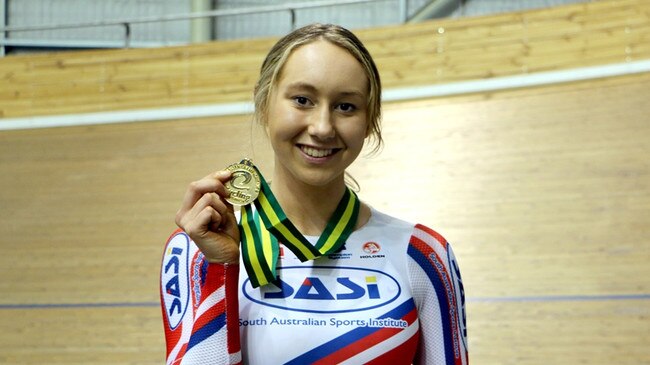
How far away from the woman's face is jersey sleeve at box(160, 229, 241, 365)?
0.20m

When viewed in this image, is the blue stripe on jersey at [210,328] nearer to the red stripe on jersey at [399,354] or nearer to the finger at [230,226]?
the finger at [230,226]

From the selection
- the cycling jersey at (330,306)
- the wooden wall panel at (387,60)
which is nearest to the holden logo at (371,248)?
the cycling jersey at (330,306)

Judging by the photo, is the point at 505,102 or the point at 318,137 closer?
the point at 318,137

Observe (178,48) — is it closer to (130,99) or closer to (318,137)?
(130,99)

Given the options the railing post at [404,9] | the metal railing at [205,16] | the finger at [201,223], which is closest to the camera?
the finger at [201,223]

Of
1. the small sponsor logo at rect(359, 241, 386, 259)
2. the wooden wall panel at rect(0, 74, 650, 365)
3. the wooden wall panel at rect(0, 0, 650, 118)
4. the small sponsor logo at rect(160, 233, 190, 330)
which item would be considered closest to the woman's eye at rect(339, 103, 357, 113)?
the small sponsor logo at rect(359, 241, 386, 259)

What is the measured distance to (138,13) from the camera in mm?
9781

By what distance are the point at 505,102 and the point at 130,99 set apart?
2964mm

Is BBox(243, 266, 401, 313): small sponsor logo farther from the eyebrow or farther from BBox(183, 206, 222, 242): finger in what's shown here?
the eyebrow

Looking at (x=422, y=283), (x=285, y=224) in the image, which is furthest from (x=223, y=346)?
(x=422, y=283)

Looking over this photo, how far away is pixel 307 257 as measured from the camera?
1407 millimetres

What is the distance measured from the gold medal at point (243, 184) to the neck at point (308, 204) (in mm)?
71

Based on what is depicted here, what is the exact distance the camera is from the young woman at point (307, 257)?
52.8 inches

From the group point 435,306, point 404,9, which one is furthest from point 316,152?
point 404,9
